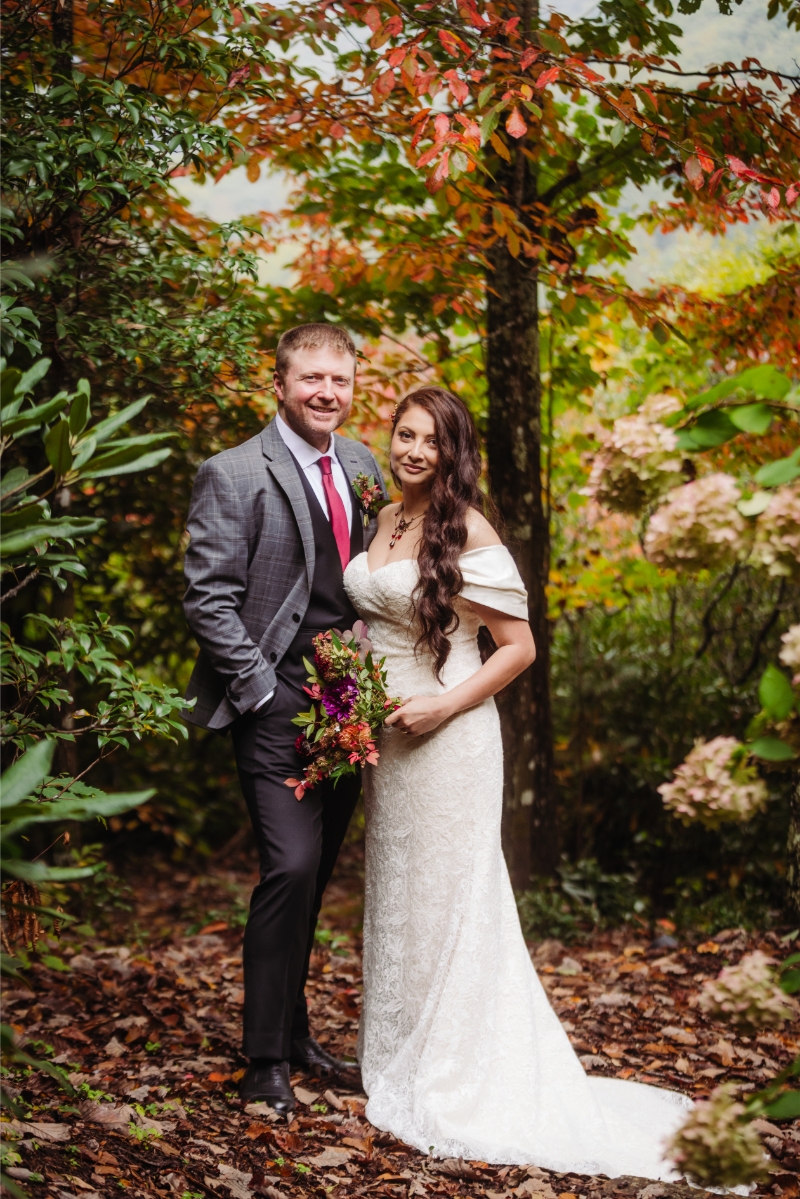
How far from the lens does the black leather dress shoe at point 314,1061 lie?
10.3 ft

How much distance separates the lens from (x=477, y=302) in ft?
16.0

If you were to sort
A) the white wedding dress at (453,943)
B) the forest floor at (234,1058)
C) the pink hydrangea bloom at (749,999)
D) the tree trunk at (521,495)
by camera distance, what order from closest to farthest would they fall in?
1. the pink hydrangea bloom at (749,999)
2. the forest floor at (234,1058)
3. the white wedding dress at (453,943)
4. the tree trunk at (521,495)

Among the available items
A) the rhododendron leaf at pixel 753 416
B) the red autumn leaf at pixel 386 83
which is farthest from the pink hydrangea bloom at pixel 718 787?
the red autumn leaf at pixel 386 83

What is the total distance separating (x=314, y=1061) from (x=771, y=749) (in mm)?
2487

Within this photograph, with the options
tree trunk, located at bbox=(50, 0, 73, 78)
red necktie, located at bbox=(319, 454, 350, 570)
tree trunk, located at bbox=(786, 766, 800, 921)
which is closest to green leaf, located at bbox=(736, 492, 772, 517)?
red necktie, located at bbox=(319, 454, 350, 570)

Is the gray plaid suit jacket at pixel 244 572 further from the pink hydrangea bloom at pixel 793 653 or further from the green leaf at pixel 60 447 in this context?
the pink hydrangea bloom at pixel 793 653

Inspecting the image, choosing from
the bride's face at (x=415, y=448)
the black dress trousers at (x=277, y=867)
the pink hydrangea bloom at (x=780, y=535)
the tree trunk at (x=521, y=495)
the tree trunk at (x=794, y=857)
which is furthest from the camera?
the tree trunk at (x=521, y=495)

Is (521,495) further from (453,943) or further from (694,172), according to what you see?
(453,943)

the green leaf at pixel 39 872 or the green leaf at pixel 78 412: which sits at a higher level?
the green leaf at pixel 78 412

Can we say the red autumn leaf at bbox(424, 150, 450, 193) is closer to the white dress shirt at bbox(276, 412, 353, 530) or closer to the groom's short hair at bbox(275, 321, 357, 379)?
the groom's short hair at bbox(275, 321, 357, 379)

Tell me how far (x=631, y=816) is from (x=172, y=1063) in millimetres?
3113

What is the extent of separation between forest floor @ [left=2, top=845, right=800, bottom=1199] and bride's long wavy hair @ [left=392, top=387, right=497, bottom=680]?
1.41 m

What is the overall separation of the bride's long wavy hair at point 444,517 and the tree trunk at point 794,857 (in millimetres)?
2311

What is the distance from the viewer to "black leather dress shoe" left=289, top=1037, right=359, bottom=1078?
10.3ft
